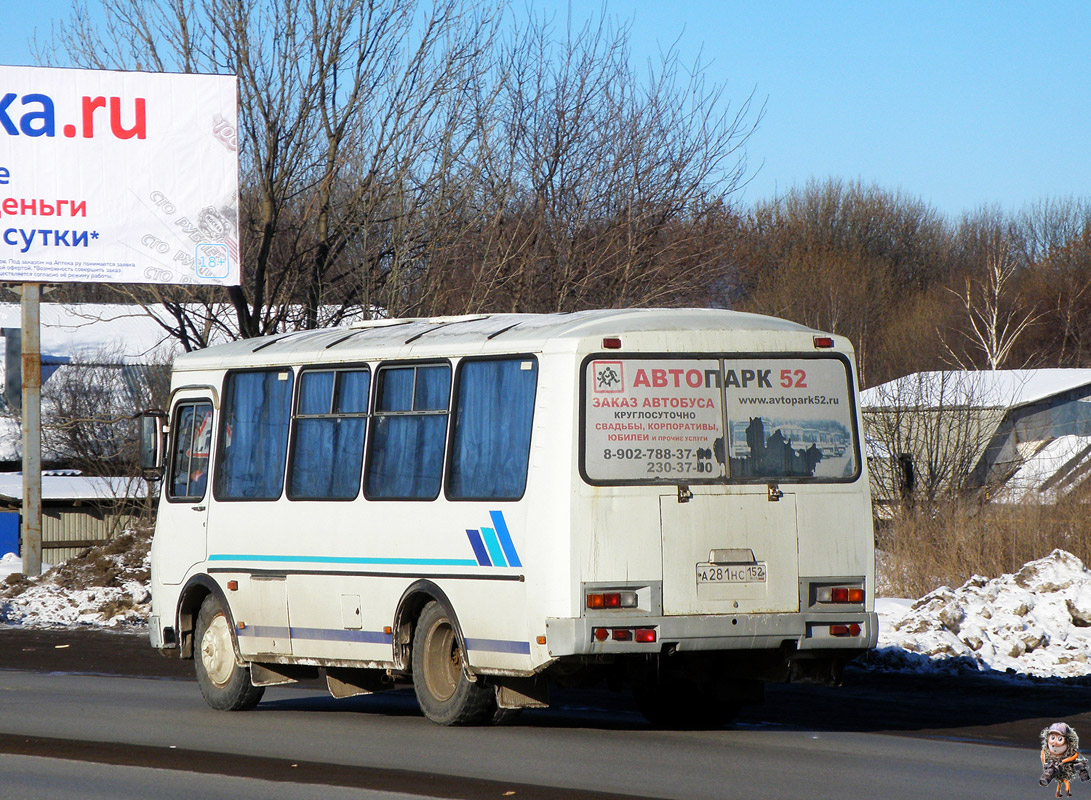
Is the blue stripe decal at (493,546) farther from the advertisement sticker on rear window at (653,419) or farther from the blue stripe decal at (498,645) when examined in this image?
the advertisement sticker on rear window at (653,419)

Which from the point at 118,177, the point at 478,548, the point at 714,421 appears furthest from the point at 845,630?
the point at 118,177

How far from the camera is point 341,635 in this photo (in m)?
11.2

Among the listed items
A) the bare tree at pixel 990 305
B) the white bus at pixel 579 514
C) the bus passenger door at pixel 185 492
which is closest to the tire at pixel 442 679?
the white bus at pixel 579 514

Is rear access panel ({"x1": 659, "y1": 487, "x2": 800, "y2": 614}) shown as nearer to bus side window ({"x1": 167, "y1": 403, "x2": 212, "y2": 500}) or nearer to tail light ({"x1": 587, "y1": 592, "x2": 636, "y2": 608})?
tail light ({"x1": 587, "y1": 592, "x2": 636, "y2": 608})

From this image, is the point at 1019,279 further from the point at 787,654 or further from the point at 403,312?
the point at 787,654

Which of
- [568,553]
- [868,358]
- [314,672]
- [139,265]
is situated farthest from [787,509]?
[868,358]

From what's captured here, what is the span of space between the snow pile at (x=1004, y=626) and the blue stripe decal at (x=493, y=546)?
5.71 metres

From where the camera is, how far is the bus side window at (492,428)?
10.0 metres

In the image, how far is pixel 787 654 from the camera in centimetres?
996

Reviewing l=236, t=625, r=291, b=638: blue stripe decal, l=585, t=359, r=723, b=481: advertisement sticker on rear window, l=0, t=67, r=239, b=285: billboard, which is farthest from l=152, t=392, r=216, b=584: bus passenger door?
l=0, t=67, r=239, b=285: billboard

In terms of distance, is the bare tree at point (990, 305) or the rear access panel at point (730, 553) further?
the bare tree at point (990, 305)

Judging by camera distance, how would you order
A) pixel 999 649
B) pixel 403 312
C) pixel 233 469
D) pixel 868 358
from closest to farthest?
pixel 233 469, pixel 999 649, pixel 403 312, pixel 868 358

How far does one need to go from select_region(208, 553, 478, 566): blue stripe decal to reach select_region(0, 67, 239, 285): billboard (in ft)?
43.8

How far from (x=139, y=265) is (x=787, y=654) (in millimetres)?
17480
